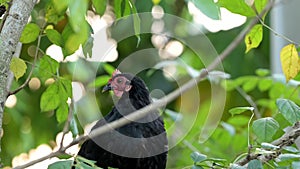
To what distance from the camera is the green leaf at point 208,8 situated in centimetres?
59

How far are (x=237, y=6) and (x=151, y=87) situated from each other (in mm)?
979

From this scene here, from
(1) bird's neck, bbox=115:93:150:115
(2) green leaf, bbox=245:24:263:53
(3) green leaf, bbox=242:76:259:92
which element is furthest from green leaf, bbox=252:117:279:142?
(3) green leaf, bbox=242:76:259:92

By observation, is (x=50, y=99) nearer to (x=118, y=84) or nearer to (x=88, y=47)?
(x=88, y=47)

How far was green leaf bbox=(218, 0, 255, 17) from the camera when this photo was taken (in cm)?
71

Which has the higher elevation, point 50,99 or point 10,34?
point 10,34

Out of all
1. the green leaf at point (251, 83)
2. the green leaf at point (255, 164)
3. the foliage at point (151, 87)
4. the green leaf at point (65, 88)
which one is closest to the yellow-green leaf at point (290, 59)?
the foliage at point (151, 87)

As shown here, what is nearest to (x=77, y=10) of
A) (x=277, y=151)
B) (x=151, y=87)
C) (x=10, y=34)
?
(x=10, y=34)

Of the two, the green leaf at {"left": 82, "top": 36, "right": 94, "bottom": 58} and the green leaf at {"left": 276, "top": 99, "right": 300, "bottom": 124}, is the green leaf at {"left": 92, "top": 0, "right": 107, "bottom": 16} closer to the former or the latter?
the green leaf at {"left": 82, "top": 36, "right": 94, "bottom": 58}

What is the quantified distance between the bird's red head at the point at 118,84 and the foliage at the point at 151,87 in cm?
4

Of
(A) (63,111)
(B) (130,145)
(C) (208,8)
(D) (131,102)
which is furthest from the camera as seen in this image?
(D) (131,102)

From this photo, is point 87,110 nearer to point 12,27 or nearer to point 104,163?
point 104,163

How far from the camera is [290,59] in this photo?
773 millimetres

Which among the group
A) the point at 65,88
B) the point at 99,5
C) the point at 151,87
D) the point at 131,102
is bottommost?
the point at 151,87

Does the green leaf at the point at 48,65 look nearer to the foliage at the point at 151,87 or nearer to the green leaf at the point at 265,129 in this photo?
the foliage at the point at 151,87
